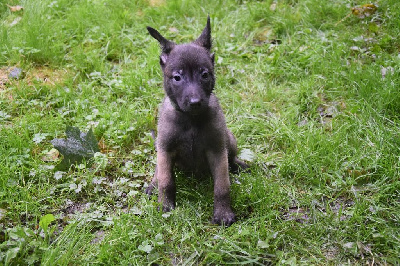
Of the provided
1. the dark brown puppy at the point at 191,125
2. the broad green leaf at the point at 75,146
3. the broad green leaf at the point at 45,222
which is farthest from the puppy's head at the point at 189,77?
the broad green leaf at the point at 45,222

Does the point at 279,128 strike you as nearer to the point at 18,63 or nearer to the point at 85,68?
the point at 85,68

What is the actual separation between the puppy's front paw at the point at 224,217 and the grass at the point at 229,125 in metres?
0.12

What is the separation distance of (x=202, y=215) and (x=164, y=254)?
0.57m

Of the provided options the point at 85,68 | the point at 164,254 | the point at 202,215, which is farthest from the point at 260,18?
the point at 164,254

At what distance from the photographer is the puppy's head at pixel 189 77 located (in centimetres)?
351

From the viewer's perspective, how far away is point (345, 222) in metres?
3.57

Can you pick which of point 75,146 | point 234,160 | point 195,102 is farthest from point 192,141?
point 75,146

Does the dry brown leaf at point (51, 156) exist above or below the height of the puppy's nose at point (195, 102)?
below

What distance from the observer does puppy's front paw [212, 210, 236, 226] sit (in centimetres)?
368

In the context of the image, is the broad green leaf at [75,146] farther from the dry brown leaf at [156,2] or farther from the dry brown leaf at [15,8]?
the dry brown leaf at [156,2]

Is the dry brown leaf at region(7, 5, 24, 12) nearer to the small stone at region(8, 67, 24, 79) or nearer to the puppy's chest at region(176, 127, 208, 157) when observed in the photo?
the small stone at region(8, 67, 24, 79)

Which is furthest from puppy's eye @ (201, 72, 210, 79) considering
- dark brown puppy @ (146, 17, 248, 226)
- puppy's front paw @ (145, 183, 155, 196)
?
puppy's front paw @ (145, 183, 155, 196)

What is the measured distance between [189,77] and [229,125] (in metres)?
1.67

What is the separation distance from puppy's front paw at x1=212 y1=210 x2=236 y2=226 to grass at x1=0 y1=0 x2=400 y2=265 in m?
0.12
